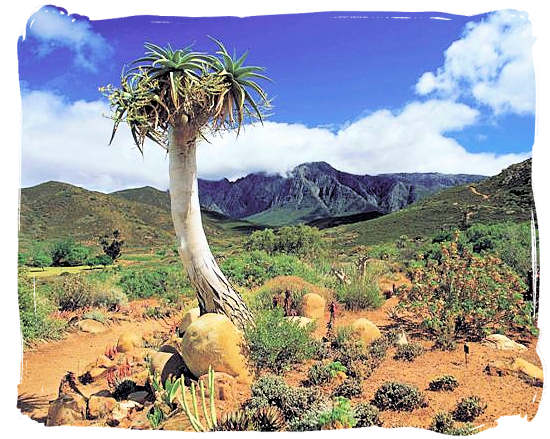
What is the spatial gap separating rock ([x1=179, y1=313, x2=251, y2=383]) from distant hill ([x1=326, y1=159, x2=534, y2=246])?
2505 millimetres

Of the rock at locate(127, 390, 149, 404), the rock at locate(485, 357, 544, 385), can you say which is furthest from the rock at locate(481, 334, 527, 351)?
the rock at locate(127, 390, 149, 404)

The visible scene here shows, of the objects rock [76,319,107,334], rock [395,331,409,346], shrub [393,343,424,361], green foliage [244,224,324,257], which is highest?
green foliage [244,224,324,257]

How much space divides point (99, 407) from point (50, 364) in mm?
881

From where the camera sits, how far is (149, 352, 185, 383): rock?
4.32m

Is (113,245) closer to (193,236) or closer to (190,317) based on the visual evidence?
(190,317)

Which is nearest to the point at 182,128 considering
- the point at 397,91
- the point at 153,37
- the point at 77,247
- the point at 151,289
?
the point at 153,37

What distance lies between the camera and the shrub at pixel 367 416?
3.46 meters

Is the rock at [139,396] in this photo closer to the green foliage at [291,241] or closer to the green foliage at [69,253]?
the green foliage at [69,253]

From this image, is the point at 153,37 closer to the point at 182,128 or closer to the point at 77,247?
the point at 182,128

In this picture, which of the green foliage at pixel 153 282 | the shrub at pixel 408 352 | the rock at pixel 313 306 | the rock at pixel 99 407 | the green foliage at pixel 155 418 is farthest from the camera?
the green foliage at pixel 153 282

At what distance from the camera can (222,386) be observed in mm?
3824

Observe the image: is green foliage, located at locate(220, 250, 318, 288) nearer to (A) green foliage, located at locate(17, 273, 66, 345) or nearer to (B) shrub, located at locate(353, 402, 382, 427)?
(A) green foliage, located at locate(17, 273, 66, 345)

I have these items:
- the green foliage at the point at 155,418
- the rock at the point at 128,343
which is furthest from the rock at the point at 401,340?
the rock at the point at 128,343

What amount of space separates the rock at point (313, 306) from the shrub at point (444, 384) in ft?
6.75
